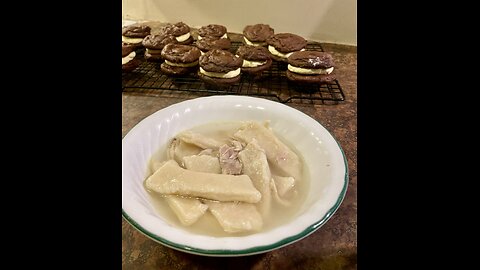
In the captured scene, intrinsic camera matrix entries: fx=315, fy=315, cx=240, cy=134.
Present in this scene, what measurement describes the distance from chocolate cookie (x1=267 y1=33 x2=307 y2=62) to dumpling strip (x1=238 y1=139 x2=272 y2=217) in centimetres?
119

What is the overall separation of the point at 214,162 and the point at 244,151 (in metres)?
0.13

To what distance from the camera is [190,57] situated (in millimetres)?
2133

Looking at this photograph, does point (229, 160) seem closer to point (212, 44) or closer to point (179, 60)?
point (179, 60)

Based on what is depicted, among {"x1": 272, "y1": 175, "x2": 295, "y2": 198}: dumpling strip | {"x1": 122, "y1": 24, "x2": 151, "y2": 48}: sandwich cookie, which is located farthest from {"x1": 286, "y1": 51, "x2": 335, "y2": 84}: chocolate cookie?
{"x1": 122, "y1": 24, "x2": 151, "y2": 48}: sandwich cookie

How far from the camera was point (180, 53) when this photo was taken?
2.14 meters

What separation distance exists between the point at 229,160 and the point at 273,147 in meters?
0.21

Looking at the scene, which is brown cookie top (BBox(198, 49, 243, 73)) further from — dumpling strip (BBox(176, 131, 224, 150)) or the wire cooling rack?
dumpling strip (BBox(176, 131, 224, 150))

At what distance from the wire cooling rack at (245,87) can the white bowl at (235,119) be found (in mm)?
554

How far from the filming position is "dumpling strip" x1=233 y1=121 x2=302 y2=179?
1.26 m

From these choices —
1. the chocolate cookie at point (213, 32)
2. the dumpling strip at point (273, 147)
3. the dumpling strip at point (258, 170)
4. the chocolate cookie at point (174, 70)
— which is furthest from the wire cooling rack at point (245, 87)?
the dumpling strip at point (258, 170)

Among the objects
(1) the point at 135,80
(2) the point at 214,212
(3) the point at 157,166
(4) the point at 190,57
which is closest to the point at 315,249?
(2) the point at 214,212

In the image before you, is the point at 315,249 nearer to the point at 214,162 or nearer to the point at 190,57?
the point at 214,162

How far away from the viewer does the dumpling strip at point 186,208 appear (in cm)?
99

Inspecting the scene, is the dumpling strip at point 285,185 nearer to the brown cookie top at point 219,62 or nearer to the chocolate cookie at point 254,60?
the brown cookie top at point 219,62
